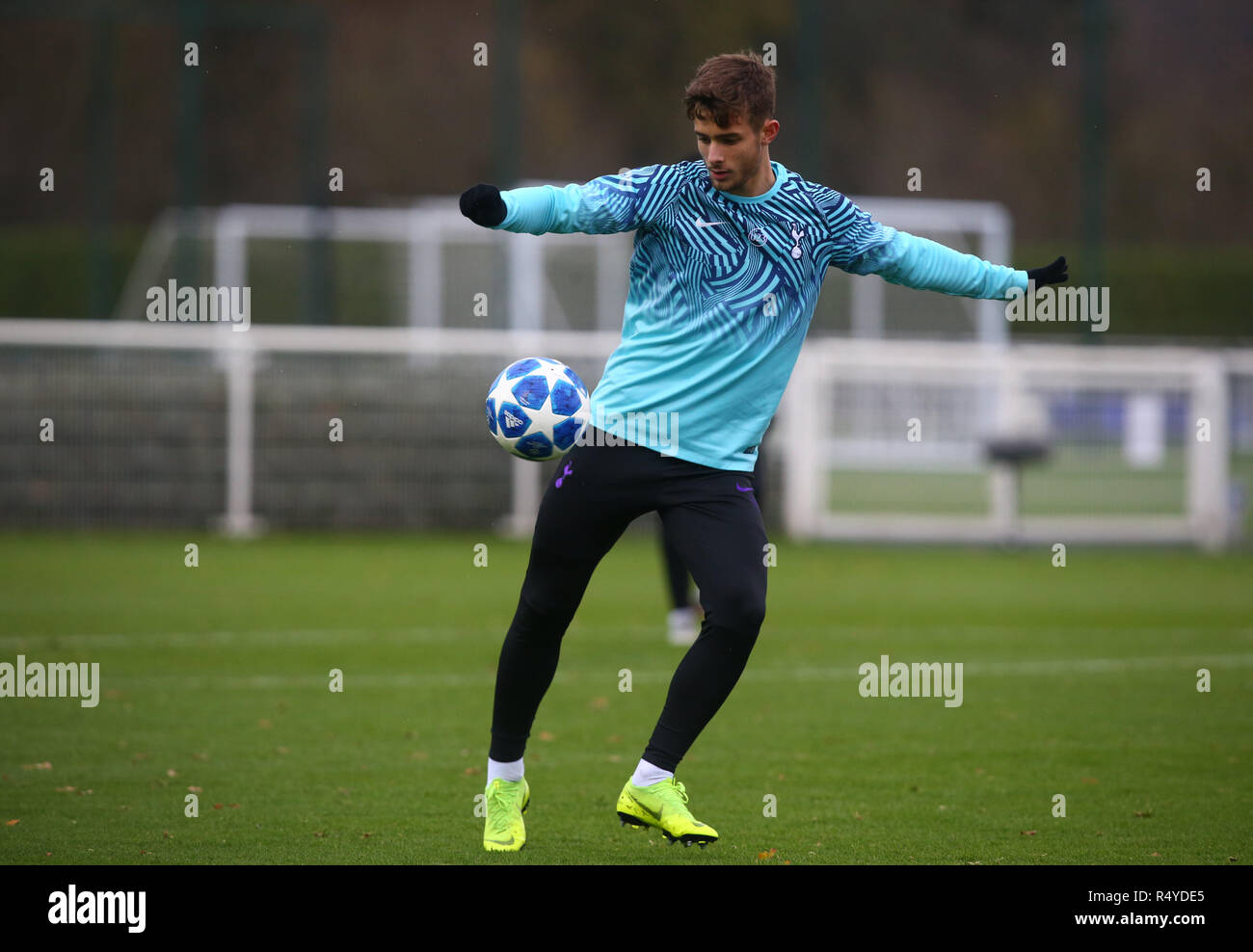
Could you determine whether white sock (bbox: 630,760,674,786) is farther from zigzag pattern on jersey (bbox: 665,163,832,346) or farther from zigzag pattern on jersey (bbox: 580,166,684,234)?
zigzag pattern on jersey (bbox: 580,166,684,234)

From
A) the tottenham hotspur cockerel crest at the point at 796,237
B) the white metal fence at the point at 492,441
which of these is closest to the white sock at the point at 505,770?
the tottenham hotspur cockerel crest at the point at 796,237

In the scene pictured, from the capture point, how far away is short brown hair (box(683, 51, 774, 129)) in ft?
14.4

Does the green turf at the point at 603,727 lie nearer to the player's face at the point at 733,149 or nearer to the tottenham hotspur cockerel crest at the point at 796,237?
the tottenham hotspur cockerel crest at the point at 796,237

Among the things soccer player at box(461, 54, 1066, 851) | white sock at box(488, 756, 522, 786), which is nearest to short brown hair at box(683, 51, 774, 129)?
soccer player at box(461, 54, 1066, 851)

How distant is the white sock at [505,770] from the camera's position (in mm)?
4828

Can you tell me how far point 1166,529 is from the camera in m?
17.1

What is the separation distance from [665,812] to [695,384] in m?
1.15

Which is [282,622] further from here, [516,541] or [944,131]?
[944,131]

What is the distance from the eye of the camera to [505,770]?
15.8 ft

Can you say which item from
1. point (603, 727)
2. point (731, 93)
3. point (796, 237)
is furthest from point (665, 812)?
point (603, 727)

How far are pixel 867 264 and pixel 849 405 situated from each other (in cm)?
1247

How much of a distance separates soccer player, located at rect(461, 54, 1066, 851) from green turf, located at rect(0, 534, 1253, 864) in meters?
0.55

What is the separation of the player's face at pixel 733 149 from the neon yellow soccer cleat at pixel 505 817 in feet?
5.88
